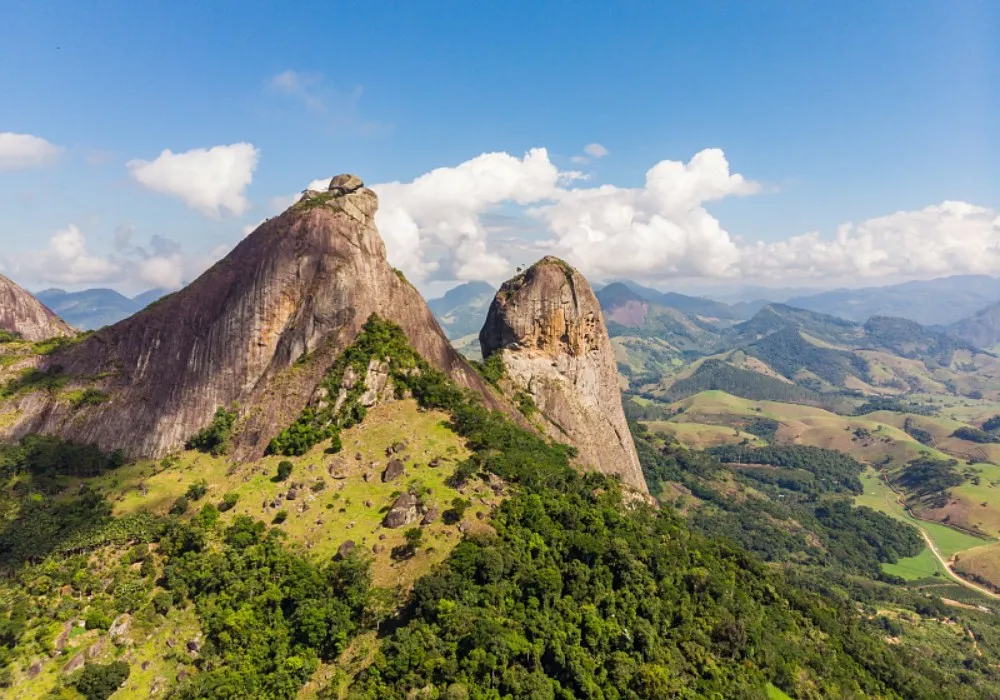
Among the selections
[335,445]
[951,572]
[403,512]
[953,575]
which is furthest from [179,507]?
[951,572]

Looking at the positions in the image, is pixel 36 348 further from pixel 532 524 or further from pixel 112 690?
pixel 532 524

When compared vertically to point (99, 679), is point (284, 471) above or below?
above

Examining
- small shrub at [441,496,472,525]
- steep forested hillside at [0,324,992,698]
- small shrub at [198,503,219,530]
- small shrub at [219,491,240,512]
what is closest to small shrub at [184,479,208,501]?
steep forested hillside at [0,324,992,698]

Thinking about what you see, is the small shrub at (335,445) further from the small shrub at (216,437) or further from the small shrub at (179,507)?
the small shrub at (179,507)

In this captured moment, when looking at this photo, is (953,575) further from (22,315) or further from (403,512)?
(22,315)

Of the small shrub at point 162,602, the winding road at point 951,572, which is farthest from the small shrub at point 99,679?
the winding road at point 951,572

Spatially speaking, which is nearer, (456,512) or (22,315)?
(456,512)
